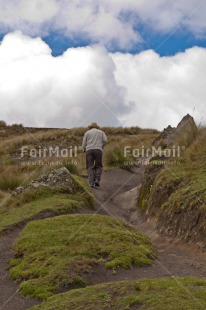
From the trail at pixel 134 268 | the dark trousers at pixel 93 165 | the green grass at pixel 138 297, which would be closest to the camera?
the green grass at pixel 138 297

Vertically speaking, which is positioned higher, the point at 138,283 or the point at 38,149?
the point at 38,149

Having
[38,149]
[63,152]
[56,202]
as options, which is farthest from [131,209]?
[38,149]

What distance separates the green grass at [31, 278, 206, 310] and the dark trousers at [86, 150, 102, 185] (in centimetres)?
992

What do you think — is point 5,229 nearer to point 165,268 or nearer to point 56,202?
point 56,202

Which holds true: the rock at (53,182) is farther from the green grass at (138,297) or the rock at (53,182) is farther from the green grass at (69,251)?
the green grass at (138,297)

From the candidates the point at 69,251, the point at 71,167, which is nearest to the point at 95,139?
the point at 71,167

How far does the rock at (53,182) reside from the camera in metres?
13.1

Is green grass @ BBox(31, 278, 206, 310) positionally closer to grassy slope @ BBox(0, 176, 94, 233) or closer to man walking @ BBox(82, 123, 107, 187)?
grassy slope @ BBox(0, 176, 94, 233)

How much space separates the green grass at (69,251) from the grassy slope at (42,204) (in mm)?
1401

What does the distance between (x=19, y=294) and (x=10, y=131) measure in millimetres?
40423

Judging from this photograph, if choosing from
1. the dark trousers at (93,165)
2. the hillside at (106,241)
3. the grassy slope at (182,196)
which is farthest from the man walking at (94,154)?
the grassy slope at (182,196)

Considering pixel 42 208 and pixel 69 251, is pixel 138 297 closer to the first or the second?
pixel 69 251

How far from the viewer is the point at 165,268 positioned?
275 inches

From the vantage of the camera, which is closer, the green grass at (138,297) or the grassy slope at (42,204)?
the green grass at (138,297)
